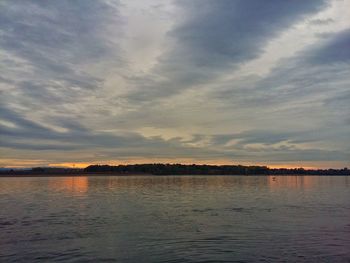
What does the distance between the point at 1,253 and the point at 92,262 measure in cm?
626

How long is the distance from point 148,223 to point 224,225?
6703 millimetres

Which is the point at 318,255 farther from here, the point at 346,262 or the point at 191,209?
the point at 191,209

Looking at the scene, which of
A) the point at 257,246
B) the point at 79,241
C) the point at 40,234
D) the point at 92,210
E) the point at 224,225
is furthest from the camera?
the point at 92,210

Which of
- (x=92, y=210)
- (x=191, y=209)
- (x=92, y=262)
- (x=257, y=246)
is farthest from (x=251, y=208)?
(x=92, y=262)

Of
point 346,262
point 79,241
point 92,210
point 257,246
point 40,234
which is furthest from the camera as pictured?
point 92,210

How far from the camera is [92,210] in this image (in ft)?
153

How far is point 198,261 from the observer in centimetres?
2223

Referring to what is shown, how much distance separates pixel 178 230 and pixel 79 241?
26.4 ft

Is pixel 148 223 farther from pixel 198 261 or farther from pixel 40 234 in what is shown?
pixel 198 261

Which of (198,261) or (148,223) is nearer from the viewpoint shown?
(198,261)

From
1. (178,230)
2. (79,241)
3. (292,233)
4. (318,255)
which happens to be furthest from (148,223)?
(318,255)

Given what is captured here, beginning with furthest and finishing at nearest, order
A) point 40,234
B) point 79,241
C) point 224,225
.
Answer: point 224,225 → point 40,234 → point 79,241

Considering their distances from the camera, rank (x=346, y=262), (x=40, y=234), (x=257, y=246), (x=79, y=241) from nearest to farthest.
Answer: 1. (x=346, y=262)
2. (x=257, y=246)
3. (x=79, y=241)
4. (x=40, y=234)

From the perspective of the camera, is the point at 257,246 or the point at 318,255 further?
the point at 257,246
